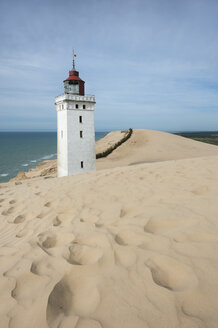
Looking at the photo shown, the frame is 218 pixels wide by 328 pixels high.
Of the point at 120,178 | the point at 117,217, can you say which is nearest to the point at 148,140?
the point at 120,178

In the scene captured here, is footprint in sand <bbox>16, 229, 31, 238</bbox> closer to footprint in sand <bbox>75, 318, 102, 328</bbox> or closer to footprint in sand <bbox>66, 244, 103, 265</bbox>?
footprint in sand <bbox>66, 244, 103, 265</bbox>

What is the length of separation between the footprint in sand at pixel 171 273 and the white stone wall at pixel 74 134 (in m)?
15.5

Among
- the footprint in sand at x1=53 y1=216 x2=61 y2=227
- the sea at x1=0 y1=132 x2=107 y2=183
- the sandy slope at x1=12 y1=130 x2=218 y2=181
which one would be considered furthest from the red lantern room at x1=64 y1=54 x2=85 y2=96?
the sea at x1=0 y1=132 x2=107 y2=183

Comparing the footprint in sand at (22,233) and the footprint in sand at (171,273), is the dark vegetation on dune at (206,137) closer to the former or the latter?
the footprint in sand at (22,233)

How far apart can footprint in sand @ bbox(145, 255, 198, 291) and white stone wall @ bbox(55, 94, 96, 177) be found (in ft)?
50.8

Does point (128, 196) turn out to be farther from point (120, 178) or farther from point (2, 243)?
point (2, 243)

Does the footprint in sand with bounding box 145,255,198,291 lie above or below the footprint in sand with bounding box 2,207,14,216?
above

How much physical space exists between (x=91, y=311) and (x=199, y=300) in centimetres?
80

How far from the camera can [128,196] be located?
417 cm

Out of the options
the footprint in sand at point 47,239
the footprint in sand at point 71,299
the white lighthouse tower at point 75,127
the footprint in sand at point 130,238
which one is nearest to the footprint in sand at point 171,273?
the footprint in sand at point 130,238

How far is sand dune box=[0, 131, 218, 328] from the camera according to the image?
1421mm

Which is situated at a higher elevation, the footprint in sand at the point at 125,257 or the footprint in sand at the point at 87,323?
the footprint in sand at the point at 125,257

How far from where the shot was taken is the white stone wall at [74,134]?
1656cm

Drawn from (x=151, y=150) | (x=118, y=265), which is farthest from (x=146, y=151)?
(x=118, y=265)
